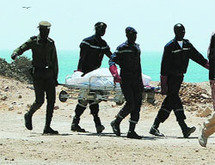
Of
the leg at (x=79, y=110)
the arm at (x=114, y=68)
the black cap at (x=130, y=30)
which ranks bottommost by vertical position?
the leg at (x=79, y=110)

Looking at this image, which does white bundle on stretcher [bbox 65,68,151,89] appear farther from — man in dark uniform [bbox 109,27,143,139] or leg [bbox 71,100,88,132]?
Answer: man in dark uniform [bbox 109,27,143,139]

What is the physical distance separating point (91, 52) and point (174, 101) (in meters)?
1.81

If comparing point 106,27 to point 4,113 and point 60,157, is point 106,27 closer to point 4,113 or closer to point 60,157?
point 60,157

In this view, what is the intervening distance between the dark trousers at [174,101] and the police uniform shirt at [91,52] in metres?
1.38

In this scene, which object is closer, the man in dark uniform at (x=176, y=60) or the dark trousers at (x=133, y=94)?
the dark trousers at (x=133, y=94)

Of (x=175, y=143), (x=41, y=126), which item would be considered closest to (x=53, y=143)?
(x=175, y=143)

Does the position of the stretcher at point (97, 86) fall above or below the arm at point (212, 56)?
below

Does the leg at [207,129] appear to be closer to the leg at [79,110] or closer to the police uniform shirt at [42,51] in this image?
the police uniform shirt at [42,51]

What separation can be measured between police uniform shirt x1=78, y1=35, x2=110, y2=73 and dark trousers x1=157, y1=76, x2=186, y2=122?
4.54 feet

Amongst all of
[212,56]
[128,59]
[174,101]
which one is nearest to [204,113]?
[174,101]

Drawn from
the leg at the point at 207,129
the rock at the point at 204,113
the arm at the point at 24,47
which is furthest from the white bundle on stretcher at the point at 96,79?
the rock at the point at 204,113

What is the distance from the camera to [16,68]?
2844 cm

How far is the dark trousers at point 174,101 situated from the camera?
41.7ft

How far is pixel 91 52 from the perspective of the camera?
42.7 feet
